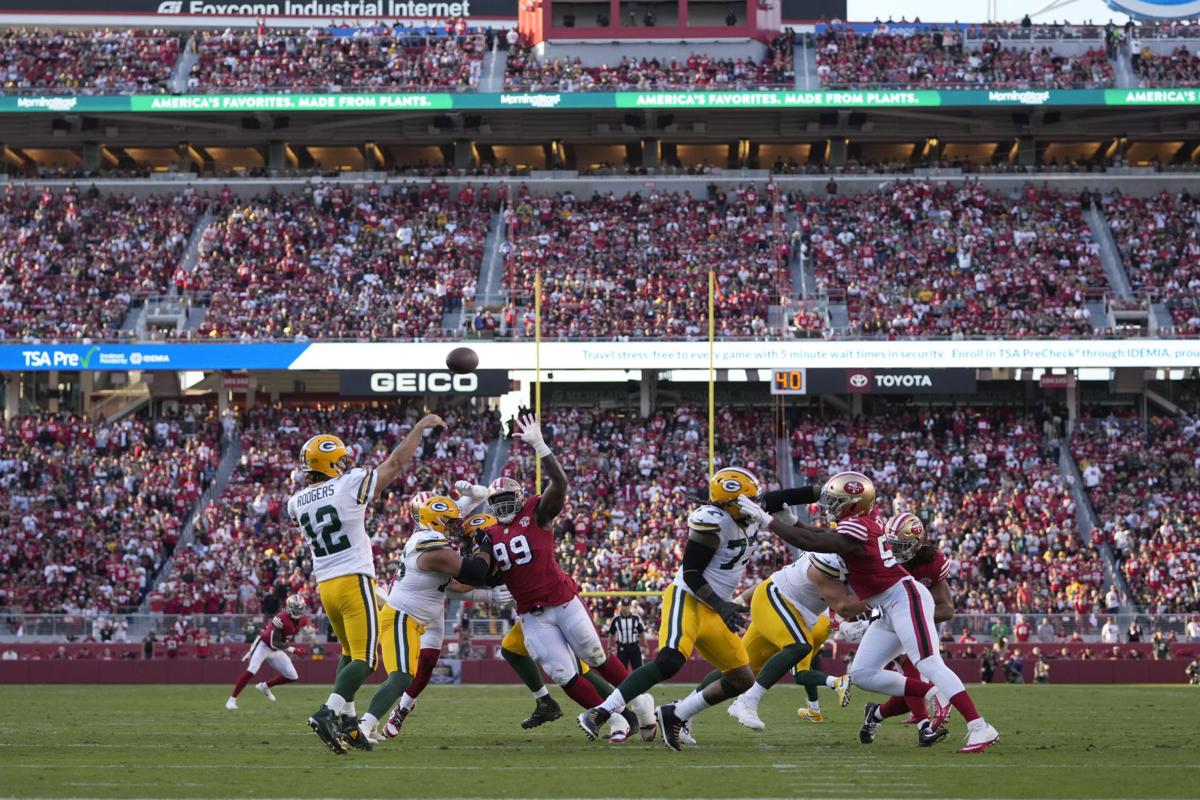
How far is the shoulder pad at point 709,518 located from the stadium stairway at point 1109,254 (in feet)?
106

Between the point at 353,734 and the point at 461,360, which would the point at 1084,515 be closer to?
the point at 461,360

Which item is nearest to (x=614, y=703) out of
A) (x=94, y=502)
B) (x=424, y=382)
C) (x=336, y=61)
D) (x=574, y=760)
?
(x=574, y=760)

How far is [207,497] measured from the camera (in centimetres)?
3681

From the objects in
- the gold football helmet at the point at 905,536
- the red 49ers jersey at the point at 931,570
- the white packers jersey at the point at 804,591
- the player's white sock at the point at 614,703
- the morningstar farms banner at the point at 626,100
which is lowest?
the player's white sock at the point at 614,703

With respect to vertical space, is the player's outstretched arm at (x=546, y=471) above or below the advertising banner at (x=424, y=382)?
below

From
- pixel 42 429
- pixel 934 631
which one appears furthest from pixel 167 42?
pixel 934 631

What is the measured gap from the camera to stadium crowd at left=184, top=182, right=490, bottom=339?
41.0 m

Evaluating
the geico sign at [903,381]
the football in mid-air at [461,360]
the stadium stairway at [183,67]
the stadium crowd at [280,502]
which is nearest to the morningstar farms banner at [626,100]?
the stadium stairway at [183,67]

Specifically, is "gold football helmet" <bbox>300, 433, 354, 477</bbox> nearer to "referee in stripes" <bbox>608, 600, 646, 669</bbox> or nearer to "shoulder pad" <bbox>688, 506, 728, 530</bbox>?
"shoulder pad" <bbox>688, 506, 728, 530</bbox>

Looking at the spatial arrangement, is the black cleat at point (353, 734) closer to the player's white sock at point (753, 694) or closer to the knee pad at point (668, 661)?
the knee pad at point (668, 661)

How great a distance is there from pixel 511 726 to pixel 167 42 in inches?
1636

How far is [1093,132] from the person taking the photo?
5053 centimetres

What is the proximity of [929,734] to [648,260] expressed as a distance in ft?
103

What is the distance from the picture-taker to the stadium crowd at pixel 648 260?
4038cm
